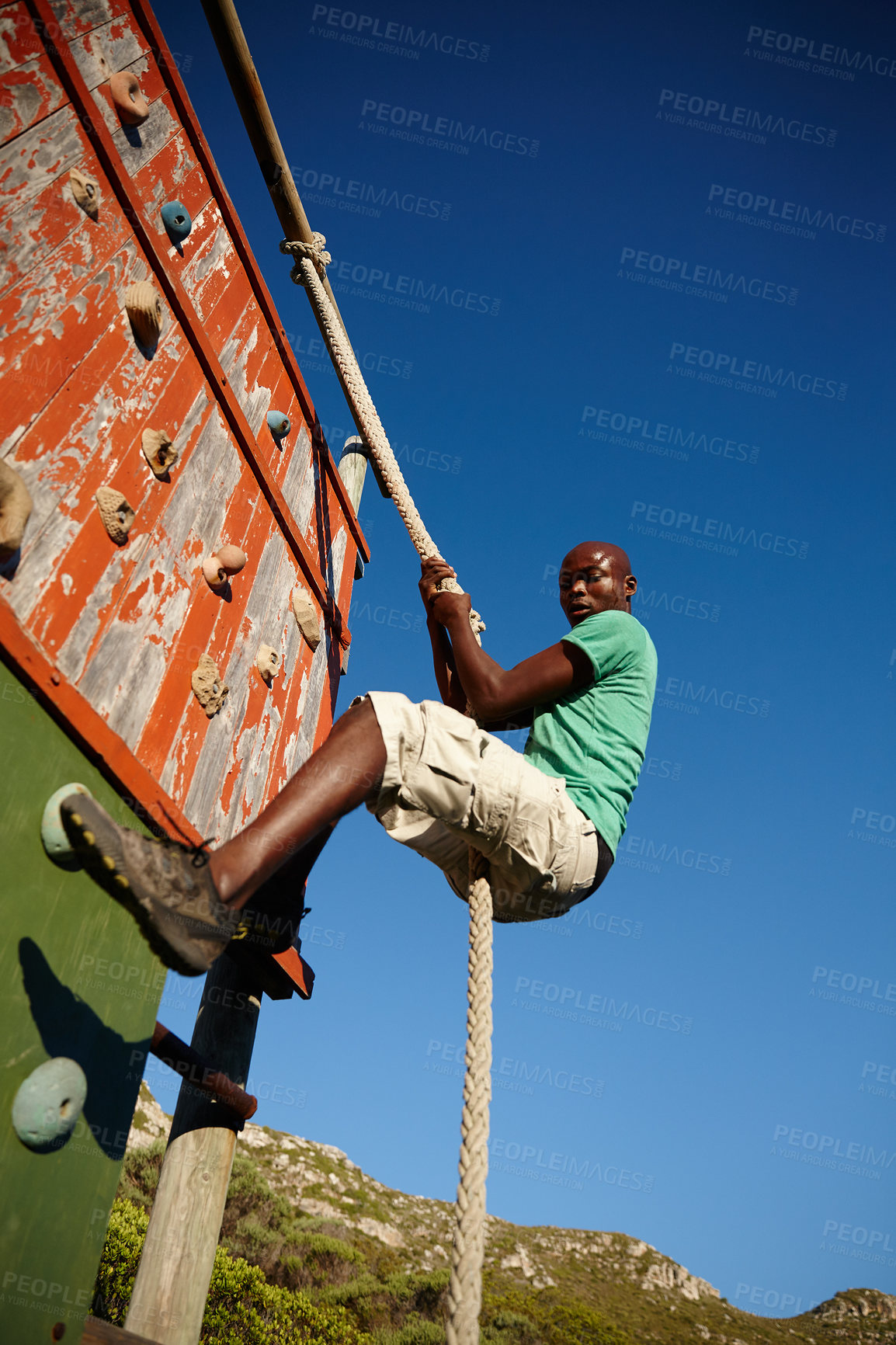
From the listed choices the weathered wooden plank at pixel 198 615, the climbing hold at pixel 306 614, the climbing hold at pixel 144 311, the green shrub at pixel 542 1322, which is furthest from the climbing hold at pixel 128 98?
the green shrub at pixel 542 1322

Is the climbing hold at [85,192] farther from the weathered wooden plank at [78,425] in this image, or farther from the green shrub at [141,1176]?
the green shrub at [141,1176]

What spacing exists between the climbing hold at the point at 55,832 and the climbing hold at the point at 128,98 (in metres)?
2.19

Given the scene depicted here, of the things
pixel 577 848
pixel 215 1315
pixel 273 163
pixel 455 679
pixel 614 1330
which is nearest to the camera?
pixel 577 848

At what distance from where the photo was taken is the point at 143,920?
1.66 meters

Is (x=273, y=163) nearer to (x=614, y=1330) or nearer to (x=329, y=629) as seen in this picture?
(x=329, y=629)

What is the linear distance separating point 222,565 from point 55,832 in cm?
133

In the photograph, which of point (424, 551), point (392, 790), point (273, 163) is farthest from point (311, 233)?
point (392, 790)

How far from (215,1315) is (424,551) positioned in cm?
1100

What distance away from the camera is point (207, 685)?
288 cm

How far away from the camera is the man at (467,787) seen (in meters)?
1.72

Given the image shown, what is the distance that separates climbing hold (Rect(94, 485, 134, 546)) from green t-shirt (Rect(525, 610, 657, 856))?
1.46 metres

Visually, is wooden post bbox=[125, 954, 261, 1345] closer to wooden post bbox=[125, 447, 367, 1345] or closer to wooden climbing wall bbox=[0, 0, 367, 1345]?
wooden post bbox=[125, 447, 367, 1345]

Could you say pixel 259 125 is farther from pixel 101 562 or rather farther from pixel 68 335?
pixel 101 562

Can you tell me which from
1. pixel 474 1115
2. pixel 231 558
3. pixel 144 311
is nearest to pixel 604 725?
pixel 474 1115
